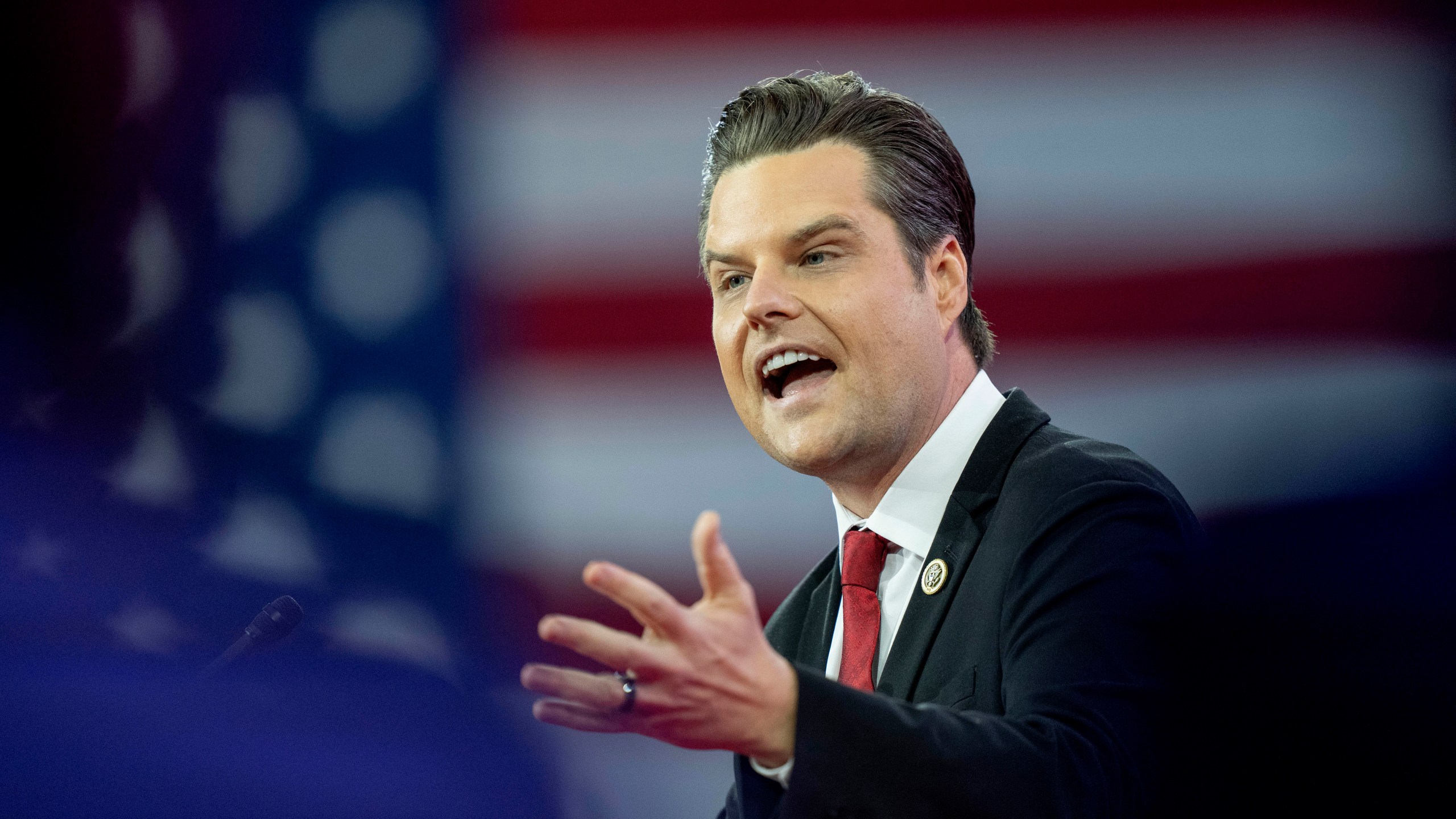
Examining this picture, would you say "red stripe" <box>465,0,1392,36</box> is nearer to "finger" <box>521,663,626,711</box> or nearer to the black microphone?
the black microphone

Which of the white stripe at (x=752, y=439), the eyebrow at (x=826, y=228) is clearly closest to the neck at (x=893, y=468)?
the eyebrow at (x=826, y=228)

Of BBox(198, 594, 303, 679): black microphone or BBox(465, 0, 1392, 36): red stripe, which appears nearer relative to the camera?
BBox(198, 594, 303, 679): black microphone

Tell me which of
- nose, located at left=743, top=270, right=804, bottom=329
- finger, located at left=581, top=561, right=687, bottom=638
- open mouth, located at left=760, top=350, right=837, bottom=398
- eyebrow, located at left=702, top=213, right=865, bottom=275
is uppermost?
eyebrow, located at left=702, top=213, right=865, bottom=275

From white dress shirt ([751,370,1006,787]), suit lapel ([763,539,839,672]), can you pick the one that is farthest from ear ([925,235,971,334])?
suit lapel ([763,539,839,672])

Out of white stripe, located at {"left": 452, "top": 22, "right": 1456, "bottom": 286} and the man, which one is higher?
white stripe, located at {"left": 452, "top": 22, "right": 1456, "bottom": 286}

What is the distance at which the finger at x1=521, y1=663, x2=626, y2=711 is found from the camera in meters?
0.77

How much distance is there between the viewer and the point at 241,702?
51.1 inches

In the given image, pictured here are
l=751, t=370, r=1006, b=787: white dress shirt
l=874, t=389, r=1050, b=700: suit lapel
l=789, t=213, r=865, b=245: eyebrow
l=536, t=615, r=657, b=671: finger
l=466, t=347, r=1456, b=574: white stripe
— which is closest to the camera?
l=536, t=615, r=657, b=671: finger

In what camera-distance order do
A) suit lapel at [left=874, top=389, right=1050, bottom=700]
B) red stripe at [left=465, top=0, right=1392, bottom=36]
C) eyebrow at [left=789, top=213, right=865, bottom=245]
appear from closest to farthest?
1. suit lapel at [left=874, top=389, right=1050, bottom=700]
2. eyebrow at [left=789, top=213, right=865, bottom=245]
3. red stripe at [left=465, top=0, right=1392, bottom=36]

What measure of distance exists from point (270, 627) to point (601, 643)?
64 cm

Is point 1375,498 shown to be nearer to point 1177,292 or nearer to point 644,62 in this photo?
point 1177,292

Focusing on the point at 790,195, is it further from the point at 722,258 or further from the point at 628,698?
the point at 628,698

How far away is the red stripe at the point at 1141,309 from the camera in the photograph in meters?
2.10

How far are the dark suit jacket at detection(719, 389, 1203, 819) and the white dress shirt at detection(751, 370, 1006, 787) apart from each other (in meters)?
0.06
